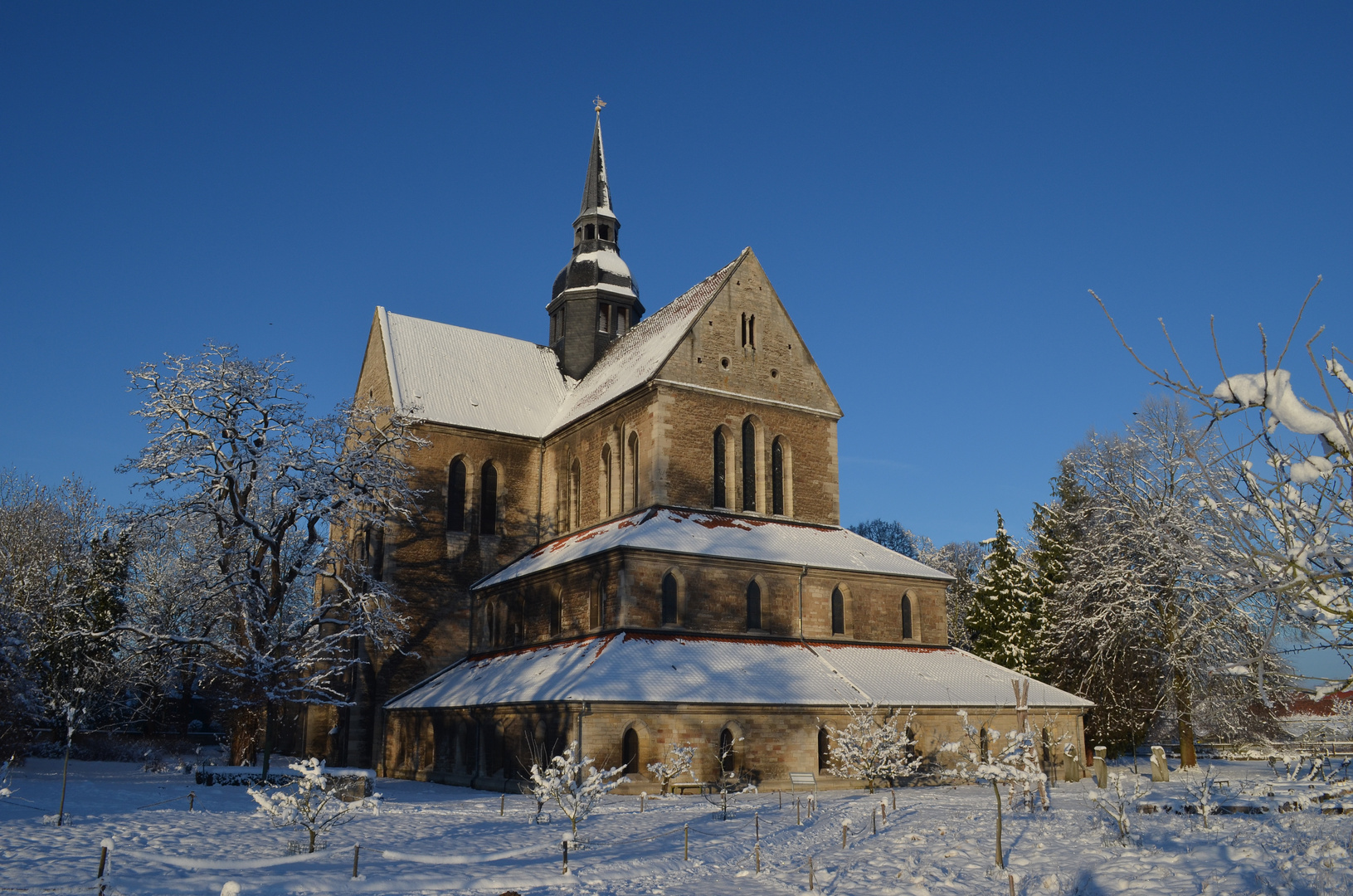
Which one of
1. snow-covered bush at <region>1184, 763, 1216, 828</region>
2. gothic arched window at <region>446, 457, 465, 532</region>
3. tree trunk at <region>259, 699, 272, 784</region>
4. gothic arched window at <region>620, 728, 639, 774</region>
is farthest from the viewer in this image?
gothic arched window at <region>446, 457, 465, 532</region>

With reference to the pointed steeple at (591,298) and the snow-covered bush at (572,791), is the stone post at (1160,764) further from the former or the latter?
the pointed steeple at (591,298)

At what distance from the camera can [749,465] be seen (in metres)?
38.3

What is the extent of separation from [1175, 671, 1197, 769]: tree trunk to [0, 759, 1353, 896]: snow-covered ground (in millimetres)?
10998

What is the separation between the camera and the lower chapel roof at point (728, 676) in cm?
2869

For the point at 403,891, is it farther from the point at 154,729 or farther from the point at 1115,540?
the point at 154,729

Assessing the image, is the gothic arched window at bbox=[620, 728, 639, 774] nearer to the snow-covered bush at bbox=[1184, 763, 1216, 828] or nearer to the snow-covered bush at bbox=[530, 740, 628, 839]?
the snow-covered bush at bbox=[530, 740, 628, 839]

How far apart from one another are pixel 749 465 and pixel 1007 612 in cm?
1510

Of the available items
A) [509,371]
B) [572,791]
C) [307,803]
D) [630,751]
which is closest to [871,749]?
[630,751]

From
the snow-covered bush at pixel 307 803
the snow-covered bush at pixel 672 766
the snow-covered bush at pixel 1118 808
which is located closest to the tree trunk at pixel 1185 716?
the snow-covered bush at pixel 1118 808

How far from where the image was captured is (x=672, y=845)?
1895 cm

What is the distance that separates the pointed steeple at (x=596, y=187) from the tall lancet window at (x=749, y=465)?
1638 cm

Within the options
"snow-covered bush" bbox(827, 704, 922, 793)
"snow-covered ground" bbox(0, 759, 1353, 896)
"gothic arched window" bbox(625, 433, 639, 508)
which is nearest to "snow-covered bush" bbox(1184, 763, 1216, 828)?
"snow-covered ground" bbox(0, 759, 1353, 896)

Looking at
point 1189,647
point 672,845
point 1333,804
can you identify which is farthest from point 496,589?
point 1333,804

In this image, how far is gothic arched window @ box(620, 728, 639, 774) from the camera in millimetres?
27812
